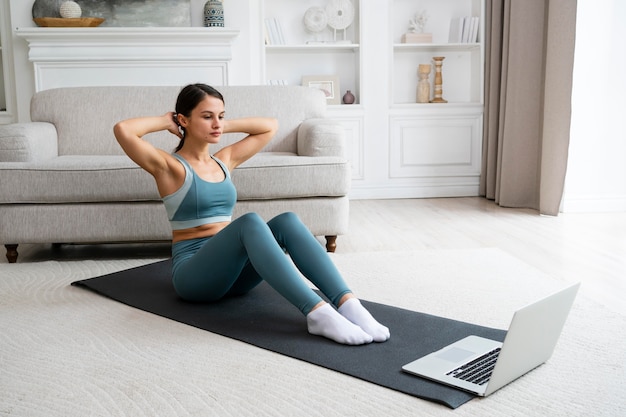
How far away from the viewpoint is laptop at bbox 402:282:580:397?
1.62 metres

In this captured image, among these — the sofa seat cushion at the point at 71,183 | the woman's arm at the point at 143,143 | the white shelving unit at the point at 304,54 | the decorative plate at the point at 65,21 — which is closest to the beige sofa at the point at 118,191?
the sofa seat cushion at the point at 71,183

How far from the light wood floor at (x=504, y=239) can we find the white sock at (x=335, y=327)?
0.97m

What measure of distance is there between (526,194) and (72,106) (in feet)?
9.34

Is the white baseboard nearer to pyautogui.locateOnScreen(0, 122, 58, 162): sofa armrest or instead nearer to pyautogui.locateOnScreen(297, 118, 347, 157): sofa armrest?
pyautogui.locateOnScreen(297, 118, 347, 157): sofa armrest

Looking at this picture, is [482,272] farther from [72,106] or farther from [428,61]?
[428,61]

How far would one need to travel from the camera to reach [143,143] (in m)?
2.30

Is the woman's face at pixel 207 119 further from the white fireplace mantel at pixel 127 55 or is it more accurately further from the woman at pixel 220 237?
the white fireplace mantel at pixel 127 55

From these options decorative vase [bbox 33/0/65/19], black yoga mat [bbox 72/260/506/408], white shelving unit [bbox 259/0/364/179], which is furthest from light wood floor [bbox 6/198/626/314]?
decorative vase [bbox 33/0/65/19]

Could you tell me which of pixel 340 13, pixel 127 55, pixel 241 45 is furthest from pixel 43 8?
pixel 340 13

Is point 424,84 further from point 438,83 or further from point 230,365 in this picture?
point 230,365

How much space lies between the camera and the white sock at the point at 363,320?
1976 millimetres

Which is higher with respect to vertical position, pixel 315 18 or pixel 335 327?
pixel 315 18

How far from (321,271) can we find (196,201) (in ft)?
1.70

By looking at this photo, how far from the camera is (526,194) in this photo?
473 centimetres
